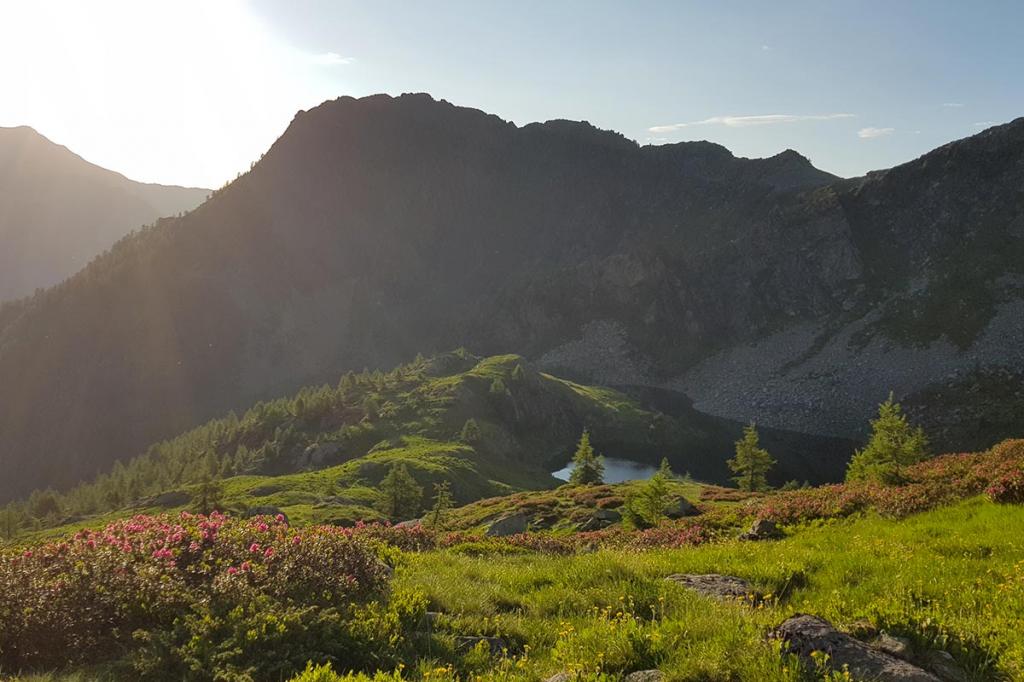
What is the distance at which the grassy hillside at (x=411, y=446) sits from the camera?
241ft

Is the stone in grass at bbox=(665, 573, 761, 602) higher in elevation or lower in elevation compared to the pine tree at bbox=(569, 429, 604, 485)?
higher

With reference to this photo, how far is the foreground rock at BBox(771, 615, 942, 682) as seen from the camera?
5781mm

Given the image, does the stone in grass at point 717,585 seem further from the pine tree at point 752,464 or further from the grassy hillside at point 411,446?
the pine tree at point 752,464

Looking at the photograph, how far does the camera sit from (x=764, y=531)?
19.2 m

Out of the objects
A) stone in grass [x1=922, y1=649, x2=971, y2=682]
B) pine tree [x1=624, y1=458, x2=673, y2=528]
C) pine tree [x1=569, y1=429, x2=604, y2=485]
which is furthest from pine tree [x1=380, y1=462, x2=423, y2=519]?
stone in grass [x1=922, y1=649, x2=971, y2=682]

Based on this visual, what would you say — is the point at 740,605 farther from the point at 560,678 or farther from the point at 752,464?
the point at 752,464

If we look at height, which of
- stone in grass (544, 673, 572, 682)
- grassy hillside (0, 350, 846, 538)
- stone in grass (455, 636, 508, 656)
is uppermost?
stone in grass (544, 673, 572, 682)

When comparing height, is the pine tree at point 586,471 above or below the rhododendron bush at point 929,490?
below

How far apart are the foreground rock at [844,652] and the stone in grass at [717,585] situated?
2.58 m

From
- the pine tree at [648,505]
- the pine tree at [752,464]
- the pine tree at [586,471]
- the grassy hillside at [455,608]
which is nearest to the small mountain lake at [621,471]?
the pine tree at [586,471]

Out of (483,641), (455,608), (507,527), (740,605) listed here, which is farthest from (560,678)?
(507,527)

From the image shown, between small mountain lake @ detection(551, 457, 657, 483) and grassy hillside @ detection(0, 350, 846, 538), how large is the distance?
12.1 ft

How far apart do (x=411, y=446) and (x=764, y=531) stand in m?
72.0

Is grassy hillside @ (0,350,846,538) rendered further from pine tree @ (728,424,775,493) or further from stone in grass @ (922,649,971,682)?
stone in grass @ (922,649,971,682)
